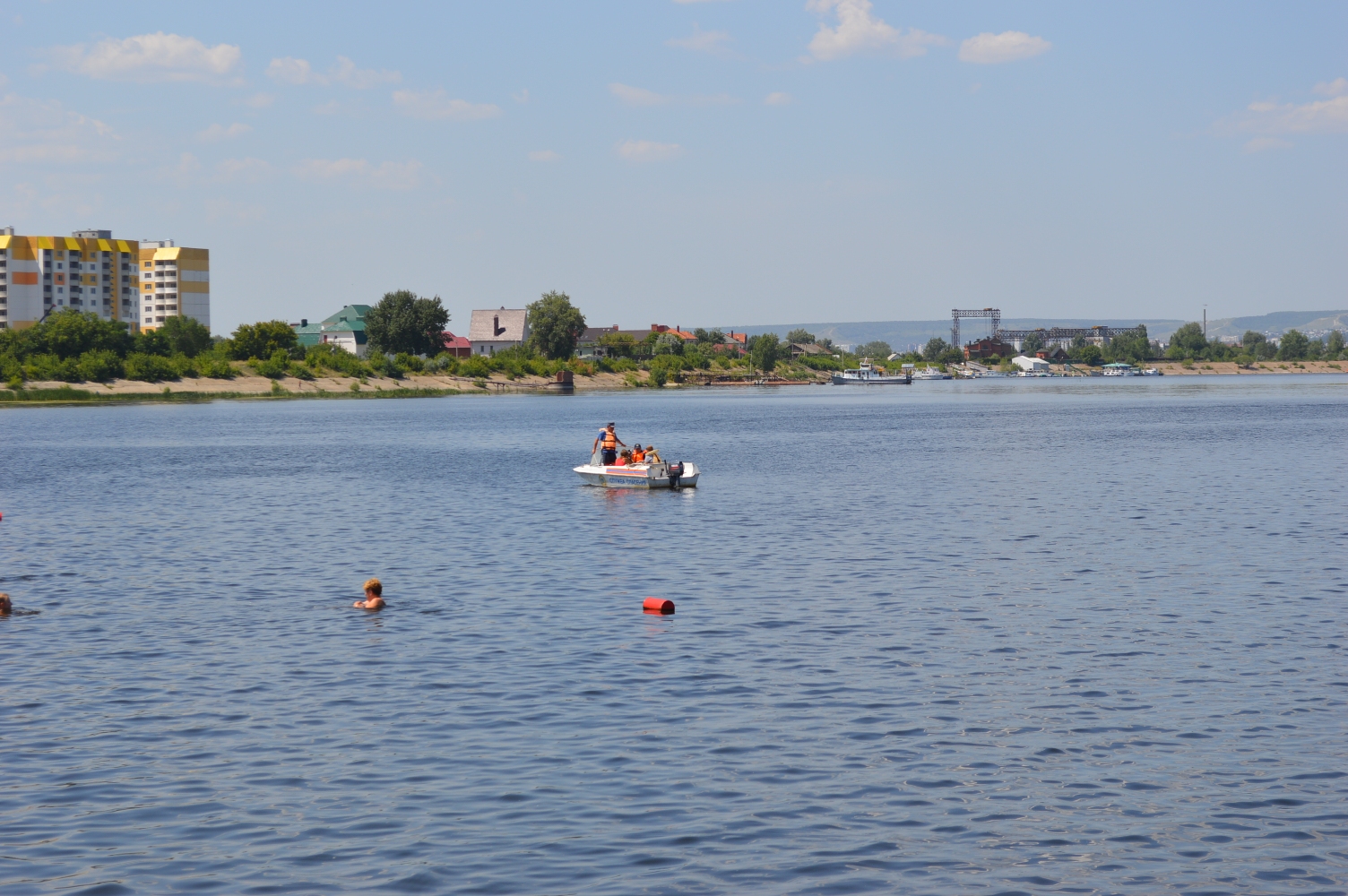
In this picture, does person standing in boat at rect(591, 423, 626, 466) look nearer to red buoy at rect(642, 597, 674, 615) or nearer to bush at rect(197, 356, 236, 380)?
red buoy at rect(642, 597, 674, 615)

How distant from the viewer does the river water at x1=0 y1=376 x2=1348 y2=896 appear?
16.0 metres

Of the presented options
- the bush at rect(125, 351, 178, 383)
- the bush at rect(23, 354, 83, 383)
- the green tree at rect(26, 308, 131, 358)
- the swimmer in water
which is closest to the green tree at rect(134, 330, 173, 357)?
the bush at rect(125, 351, 178, 383)

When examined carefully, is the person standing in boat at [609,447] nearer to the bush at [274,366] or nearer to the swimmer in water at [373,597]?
the swimmer in water at [373,597]

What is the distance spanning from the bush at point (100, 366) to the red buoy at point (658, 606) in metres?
159

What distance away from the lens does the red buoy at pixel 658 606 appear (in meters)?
31.0

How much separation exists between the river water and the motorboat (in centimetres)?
677

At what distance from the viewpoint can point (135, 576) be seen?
38.2 metres

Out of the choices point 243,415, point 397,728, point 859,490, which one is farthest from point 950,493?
point 243,415

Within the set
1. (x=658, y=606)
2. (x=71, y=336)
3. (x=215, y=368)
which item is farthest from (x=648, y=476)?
(x=215, y=368)

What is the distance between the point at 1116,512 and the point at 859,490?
14188 mm

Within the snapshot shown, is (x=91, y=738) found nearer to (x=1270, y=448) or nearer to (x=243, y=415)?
(x=1270, y=448)

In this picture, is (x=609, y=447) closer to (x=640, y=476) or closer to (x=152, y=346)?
(x=640, y=476)

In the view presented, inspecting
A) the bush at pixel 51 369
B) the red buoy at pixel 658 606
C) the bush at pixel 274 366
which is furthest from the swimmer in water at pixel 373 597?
the bush at pixel 274 366

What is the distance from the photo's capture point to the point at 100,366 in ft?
564
